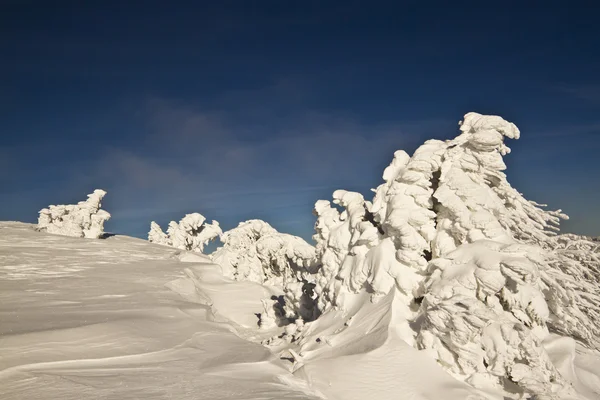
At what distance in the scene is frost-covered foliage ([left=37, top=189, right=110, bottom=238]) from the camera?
17359 millimetres

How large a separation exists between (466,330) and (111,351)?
422 cm

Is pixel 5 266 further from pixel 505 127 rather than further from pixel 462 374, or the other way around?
pixel 505 127

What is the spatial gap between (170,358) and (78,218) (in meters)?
15.9

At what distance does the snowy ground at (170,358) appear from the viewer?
142 inches

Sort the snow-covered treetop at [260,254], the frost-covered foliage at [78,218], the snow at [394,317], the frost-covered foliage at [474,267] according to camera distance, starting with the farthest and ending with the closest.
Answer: the frost-covered foliage at [78,218] → the snow-covered treetop at [260,254] → the frost-covered foliage at [474,267] → the snow at [394,317]

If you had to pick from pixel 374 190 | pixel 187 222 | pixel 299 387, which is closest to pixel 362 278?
pixel 374 190

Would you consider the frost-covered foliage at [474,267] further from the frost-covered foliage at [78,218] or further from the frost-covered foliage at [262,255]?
the frost-covered foliage at [78,218]

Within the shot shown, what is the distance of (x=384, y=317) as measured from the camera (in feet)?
18.1

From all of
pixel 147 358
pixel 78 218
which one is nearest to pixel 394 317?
pixel 147 358

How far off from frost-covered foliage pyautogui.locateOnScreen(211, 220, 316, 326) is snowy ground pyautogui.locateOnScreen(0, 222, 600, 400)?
4687 mm

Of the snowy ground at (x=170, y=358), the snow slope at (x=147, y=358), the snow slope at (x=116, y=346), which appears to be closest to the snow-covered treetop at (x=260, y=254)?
the snow slope at (x=116, y=346)

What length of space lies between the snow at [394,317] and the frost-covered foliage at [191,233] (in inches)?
483

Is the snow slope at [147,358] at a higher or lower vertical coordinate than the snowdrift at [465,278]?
lower

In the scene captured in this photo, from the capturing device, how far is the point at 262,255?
13555 millimetres
